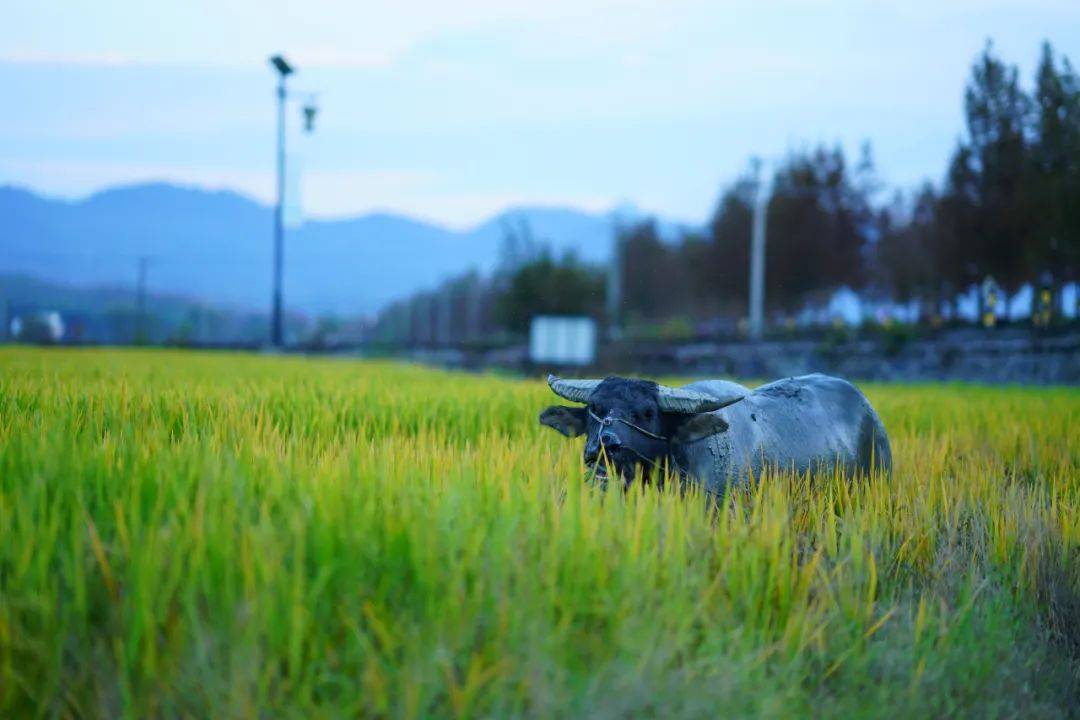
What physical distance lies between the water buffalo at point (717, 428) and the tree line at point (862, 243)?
742 inches

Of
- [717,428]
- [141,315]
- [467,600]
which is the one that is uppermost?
[141,315]

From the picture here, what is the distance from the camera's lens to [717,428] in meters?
→ 4.34

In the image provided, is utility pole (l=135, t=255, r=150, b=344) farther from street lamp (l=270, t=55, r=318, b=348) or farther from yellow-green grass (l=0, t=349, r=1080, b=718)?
yellow-green grass (l=0, t=349, r=1080, b=718)

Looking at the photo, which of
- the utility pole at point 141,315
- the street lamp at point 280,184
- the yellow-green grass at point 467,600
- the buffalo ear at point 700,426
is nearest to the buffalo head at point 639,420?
the buffalo ear at point 700,426

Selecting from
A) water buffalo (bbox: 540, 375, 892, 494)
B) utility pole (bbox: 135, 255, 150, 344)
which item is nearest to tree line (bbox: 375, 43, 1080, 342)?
utility pole (bbox: 135, 255, 150, 344)

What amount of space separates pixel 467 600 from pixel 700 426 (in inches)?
86.0

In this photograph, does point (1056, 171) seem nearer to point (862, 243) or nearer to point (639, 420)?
point (862, 243)

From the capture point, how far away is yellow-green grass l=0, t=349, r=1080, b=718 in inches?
84.5

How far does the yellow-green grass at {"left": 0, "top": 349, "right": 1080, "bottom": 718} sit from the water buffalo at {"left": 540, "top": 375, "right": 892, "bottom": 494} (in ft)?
1.73

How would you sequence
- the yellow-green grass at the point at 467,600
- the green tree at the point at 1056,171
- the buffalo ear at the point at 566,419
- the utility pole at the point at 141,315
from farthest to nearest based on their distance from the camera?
the utility pole at the point at 141,315 < the green tree at the point at 1056,171 < the buffalo ear at the point at 566,419 < the yellow-green grass at the point at 467,600

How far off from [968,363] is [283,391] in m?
15.5

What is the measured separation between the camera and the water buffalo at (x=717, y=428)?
4.31 meters

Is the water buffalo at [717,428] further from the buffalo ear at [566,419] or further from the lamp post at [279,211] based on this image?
the lamp post at [279,211]

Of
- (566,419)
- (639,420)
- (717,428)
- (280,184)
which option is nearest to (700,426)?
(717,428)
